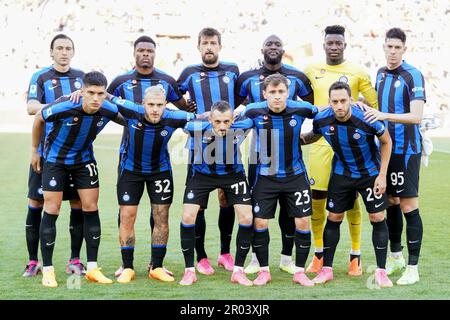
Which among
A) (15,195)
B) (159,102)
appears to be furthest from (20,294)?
(15,195)

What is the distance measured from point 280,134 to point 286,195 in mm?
444

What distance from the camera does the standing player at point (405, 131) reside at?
5625 mm

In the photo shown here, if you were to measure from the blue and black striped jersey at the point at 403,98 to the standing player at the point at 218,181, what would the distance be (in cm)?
107

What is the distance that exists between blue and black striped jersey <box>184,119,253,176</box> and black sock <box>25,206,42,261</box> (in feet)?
4.33

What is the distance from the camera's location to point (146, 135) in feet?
18.5

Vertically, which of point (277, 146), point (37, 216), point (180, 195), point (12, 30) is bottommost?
point (180, 195)

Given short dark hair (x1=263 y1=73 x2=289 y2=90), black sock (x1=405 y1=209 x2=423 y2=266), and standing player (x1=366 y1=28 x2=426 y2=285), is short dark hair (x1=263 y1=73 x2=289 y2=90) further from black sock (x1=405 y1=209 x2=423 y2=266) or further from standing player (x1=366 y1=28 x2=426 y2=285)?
black sock (x1=405 y1=209 x2=423 y2=266)

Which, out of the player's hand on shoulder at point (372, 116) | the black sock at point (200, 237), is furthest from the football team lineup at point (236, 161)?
the black sock at point (200, 237)

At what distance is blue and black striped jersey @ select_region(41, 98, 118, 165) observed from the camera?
544 centimetres

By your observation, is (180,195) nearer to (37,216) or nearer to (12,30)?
(37,216)

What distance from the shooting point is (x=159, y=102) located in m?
5.52

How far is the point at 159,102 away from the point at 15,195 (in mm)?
5673

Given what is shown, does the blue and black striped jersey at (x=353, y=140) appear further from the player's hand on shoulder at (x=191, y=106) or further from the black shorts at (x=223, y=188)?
the player's hand on shoulder at (x=191, y=106)

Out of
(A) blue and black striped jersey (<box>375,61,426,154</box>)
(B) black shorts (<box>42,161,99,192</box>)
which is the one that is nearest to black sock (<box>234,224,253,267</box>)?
(B) black shorts (<box>42,161,99,192</box>)
